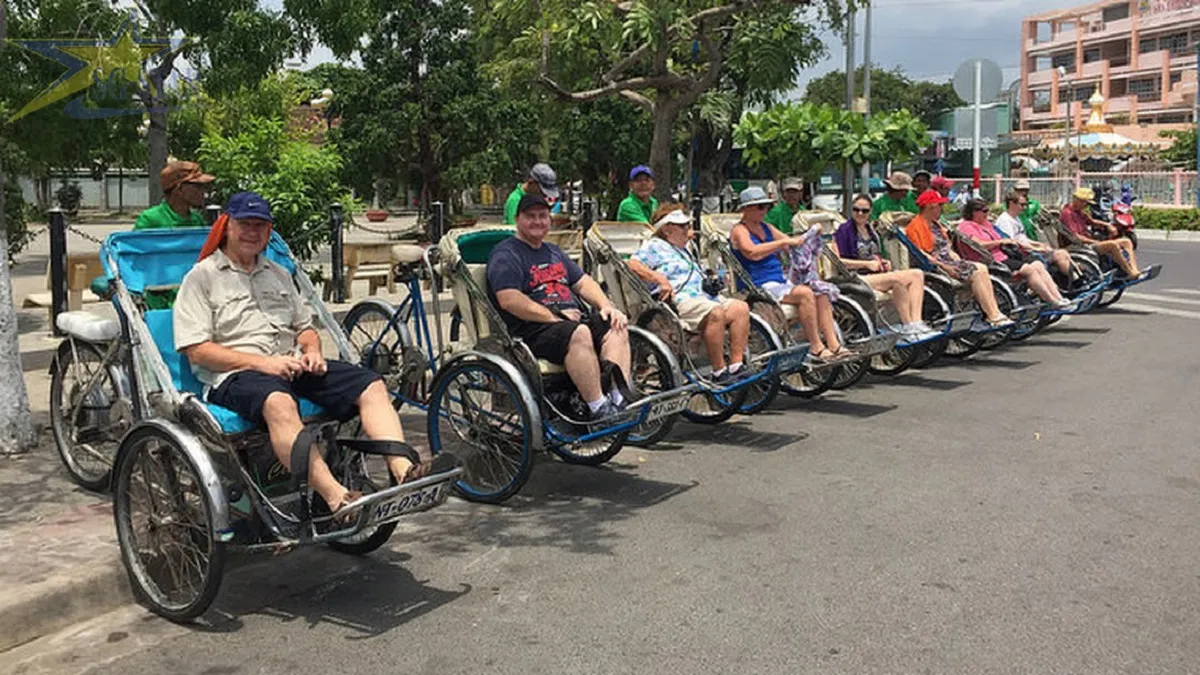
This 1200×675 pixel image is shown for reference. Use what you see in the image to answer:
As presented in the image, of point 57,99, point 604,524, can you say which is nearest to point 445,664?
point 604,524

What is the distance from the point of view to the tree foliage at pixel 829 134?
45.6 ft

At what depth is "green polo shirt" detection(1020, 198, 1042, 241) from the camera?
1305cm

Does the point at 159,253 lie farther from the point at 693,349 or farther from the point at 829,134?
the point at 829,134

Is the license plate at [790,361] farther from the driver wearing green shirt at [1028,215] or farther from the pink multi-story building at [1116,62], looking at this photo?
the pink multi-story building at [1116,62]

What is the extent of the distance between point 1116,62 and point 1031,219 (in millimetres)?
91350

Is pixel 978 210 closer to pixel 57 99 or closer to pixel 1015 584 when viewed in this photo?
pixel 1015 584

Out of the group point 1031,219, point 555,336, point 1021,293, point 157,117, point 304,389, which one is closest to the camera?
point 304,389

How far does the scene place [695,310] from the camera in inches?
302

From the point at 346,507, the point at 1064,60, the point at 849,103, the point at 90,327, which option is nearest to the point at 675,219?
the point at 90,327

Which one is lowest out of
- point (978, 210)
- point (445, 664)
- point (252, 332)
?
point (445, 664)

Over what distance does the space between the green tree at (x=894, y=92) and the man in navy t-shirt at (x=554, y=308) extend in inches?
2537

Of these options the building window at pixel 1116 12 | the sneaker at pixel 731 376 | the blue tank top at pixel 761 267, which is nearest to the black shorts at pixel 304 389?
the sneaker at pixel 731 376

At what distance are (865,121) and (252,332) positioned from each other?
34.9ft

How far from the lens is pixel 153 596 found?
Result: 15.2 ft
